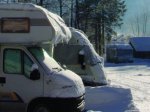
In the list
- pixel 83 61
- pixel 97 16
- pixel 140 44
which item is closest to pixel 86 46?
pixel 83 61

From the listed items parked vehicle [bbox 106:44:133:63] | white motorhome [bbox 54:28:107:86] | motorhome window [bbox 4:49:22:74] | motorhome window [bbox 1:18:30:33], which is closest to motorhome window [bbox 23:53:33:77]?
motorhome window [bbox 4:49:22:74]

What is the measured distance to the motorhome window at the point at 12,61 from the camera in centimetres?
1398

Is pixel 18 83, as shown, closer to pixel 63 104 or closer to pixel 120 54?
pixel 63 104

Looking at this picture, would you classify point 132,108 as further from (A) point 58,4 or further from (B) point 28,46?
(A) point 58,4

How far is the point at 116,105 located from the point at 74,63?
15.0ft

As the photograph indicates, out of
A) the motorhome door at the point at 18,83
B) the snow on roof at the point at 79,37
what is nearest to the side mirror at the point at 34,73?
the motorhome door at the point at 18,83

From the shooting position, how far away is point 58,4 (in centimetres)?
6600

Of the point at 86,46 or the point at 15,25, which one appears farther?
the point at 86,46

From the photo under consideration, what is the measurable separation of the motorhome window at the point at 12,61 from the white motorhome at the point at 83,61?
6889 millimetres

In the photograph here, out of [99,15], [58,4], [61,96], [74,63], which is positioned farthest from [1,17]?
[99,15]

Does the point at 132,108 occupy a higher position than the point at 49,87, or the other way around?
the point at 49,87

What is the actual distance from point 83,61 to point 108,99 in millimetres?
4295

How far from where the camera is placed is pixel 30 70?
45.0 ft

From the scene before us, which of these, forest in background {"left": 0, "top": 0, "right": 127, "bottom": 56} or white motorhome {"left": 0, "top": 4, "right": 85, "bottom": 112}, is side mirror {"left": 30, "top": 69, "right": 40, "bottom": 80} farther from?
forest in background {"left": 0, "top": 0, "right": 127, "bottom": 56}
